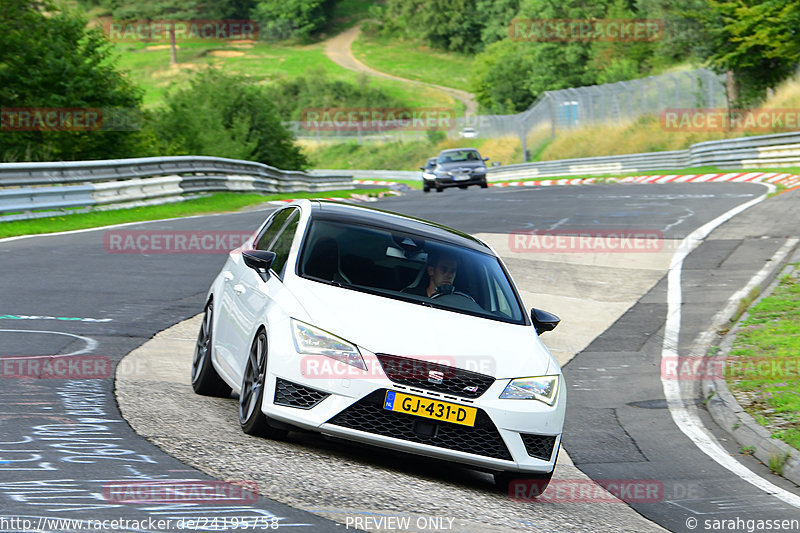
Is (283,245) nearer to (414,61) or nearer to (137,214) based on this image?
(137,214)

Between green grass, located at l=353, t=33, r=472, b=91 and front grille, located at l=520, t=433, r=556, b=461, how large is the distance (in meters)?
128

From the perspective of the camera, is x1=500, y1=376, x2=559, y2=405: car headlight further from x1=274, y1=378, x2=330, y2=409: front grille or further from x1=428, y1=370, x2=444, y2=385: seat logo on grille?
x1=274, y1=378, x2=330, y2=409: front grille

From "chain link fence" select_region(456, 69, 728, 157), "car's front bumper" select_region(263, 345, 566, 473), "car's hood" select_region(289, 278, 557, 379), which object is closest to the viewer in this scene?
"car's front bumper" select_region(263, 345, 566, 473)

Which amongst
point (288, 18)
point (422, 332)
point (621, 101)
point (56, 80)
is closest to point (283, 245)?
point (422, 332)

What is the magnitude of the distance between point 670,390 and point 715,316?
3.58 metres

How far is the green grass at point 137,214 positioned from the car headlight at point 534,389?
13.5m

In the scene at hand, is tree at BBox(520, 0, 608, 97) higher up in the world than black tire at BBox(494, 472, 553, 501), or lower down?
higher up

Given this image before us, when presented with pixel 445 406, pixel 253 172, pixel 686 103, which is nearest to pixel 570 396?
pixel 445 406

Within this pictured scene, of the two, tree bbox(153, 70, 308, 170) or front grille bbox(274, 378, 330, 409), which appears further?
tree bbox(153, 70, 308, 170)

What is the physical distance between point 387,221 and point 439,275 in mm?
710

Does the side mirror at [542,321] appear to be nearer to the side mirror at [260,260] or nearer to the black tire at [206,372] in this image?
the side mirror at [260,260]

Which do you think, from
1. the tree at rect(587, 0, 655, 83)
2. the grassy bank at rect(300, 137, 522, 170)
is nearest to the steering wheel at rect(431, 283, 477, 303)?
the grassy bank at rect(300, 137, 522, 170)

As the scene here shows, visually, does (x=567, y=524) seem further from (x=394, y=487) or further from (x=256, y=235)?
(x=256, y=235)

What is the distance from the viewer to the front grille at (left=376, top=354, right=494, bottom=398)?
6.36 metres
